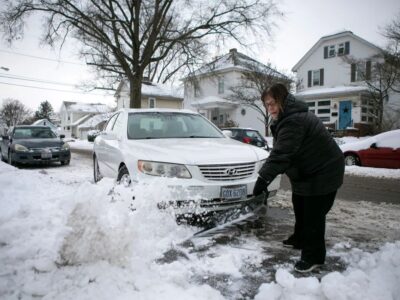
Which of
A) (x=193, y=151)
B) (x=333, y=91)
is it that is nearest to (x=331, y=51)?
(x=333, y=91)

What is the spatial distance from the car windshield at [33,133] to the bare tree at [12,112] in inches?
3401

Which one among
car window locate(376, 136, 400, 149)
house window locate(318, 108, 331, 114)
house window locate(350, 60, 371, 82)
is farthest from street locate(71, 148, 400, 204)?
house window locate(318, 108, 331, 114)

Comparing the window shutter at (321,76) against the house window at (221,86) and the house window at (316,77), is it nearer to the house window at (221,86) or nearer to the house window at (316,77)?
the house window at (316,77)

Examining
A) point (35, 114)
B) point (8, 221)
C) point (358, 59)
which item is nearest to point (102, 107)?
point (35, 114)

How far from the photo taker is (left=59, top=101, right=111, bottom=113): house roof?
78.5 metres

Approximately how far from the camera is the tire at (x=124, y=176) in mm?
4547

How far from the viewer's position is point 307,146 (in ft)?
10.9

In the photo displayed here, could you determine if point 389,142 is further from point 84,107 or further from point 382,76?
point 84,107

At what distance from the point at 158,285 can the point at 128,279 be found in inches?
10.6

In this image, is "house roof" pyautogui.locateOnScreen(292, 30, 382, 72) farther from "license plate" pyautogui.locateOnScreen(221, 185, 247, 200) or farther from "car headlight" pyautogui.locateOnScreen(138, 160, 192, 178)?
"car headlight" pyautogui.locateOnScreen(138, 160, 192, 178)

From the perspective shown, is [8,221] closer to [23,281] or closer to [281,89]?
[23,281]

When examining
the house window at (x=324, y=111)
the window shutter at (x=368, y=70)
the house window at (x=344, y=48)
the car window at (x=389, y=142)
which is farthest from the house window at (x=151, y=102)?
the car window at (x=389, y=142)

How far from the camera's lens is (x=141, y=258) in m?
3.41

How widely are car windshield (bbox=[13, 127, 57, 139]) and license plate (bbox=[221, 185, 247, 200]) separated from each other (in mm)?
10727
